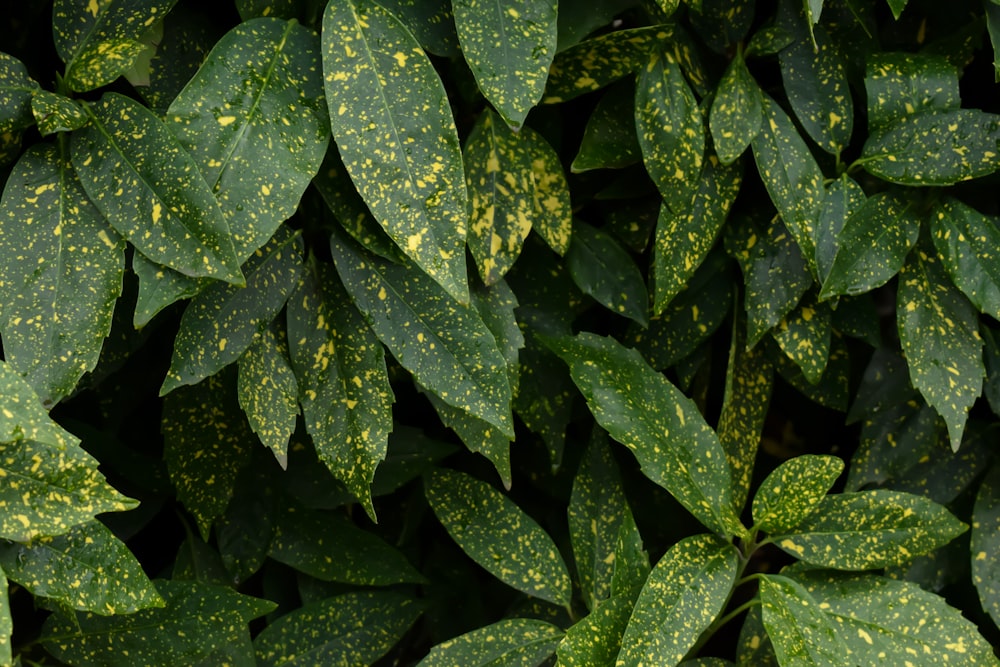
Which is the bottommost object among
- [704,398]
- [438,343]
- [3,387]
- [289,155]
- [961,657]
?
[961,657]

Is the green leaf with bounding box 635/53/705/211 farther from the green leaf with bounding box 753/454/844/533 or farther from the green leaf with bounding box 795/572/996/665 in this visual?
the green leaf with bounding box 795/572/996/665

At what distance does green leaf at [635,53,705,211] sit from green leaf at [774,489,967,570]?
1.51 feet

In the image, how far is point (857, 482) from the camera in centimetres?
137

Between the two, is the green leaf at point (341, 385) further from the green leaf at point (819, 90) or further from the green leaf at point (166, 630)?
the green leaf at point (819, 90)

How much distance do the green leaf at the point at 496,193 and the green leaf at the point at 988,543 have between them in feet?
2.56

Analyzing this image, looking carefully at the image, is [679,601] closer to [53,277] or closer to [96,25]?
[53,277]

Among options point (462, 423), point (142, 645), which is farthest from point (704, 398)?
point (142, 645)

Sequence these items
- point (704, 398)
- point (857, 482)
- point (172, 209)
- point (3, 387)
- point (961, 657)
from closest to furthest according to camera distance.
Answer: point (3, 387) < point (172, 209) < point (961, 657) < point (857, 482) < point (704, 398)

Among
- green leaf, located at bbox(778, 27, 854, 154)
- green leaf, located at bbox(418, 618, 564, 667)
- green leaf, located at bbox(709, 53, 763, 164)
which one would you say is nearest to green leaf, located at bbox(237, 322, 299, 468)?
green leaf, located at bbox(418, 618, 564, 667)

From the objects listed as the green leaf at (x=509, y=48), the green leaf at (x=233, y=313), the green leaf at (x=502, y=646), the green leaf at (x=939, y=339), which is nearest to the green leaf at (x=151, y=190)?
the green leaf at (x=233, y=313)

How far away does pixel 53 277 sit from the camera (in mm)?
936

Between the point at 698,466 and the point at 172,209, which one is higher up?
the point at 172,209

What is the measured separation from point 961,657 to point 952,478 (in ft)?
0.97

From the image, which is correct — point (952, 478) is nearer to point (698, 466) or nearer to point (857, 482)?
point (857, 482)
